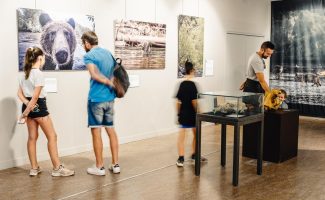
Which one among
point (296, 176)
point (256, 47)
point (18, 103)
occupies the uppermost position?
point (256, 47)

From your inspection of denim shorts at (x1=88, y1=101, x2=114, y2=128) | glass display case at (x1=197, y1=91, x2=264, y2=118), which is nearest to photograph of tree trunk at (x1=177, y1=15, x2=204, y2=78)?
glass display case at (x1=197, y1=91, x2=264, y2=118)

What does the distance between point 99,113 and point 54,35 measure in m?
1.45

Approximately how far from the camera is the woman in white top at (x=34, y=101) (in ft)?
13.3

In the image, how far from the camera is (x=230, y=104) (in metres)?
4.07

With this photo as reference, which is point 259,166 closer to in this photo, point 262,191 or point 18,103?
point 262,191

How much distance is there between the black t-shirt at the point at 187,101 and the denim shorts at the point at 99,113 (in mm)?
857

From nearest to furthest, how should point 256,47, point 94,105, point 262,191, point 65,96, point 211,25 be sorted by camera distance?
point 262,191 < point 94,105 < point 65,96 < point 211,25 < point 256,47

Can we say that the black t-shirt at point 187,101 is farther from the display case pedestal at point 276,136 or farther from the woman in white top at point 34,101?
the woman in white top at point 34,101

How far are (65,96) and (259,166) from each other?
2697mm

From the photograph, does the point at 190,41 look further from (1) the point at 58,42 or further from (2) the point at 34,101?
(2) the point at 34,101

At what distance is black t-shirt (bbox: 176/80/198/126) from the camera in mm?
4570

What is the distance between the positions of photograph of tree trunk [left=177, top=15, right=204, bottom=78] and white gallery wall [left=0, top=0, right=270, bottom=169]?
4.3 inches

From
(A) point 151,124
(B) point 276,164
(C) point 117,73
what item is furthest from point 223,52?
(C) point 117,73

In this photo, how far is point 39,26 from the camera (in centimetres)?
486
